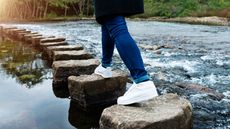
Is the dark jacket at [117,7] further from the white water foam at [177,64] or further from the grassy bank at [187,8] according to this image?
the grassy bank at [187,8]

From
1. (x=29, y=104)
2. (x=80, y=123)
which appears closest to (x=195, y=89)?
(x=80, y=123)

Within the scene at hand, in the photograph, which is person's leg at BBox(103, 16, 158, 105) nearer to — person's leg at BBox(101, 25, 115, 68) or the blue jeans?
the blue jeans

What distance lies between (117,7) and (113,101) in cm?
111

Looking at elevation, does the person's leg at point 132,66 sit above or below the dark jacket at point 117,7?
below

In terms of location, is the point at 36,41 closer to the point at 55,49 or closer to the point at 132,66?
the point at 55,49

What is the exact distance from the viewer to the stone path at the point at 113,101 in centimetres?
227

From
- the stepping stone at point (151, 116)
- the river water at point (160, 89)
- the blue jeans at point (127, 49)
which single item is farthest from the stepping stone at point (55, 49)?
the stepping stone at point (151, 116)

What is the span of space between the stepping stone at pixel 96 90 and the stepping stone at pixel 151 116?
744 mm

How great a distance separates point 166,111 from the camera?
2428 millimetres

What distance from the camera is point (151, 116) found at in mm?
2311

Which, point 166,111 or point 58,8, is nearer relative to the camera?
point 166,111

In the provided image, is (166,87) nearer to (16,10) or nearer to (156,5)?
(156,5)

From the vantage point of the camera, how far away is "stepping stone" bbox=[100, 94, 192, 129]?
2211mm

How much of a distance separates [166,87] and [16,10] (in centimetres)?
4939
